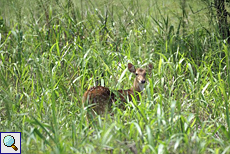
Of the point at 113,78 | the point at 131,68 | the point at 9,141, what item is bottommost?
the point at 9,141

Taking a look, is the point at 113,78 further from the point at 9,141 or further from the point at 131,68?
the point at 9,141

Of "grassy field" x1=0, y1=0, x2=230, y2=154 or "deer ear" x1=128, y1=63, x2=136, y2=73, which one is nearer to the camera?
"grassy field" x1=0, y1=0, x2=230, y2=154

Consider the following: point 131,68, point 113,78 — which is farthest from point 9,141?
point 131,68

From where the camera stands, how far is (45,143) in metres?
3.17

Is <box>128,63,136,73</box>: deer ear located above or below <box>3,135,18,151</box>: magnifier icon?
above

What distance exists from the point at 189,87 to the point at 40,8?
99.2 inches

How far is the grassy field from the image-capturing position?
10.5 ft

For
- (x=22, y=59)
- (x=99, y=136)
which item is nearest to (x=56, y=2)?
(x=22, y=59)

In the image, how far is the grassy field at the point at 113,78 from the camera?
10.5ft

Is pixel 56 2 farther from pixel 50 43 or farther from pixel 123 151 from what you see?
pixel 123 151

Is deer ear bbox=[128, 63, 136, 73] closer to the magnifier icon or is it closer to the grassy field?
the grassy field

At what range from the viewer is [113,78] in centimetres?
432

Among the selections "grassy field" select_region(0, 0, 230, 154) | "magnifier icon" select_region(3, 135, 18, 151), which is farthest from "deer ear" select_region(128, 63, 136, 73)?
"magnifier icon" select_region(3, 135, 18, 151)

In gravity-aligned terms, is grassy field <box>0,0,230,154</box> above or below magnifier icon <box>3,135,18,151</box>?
above
